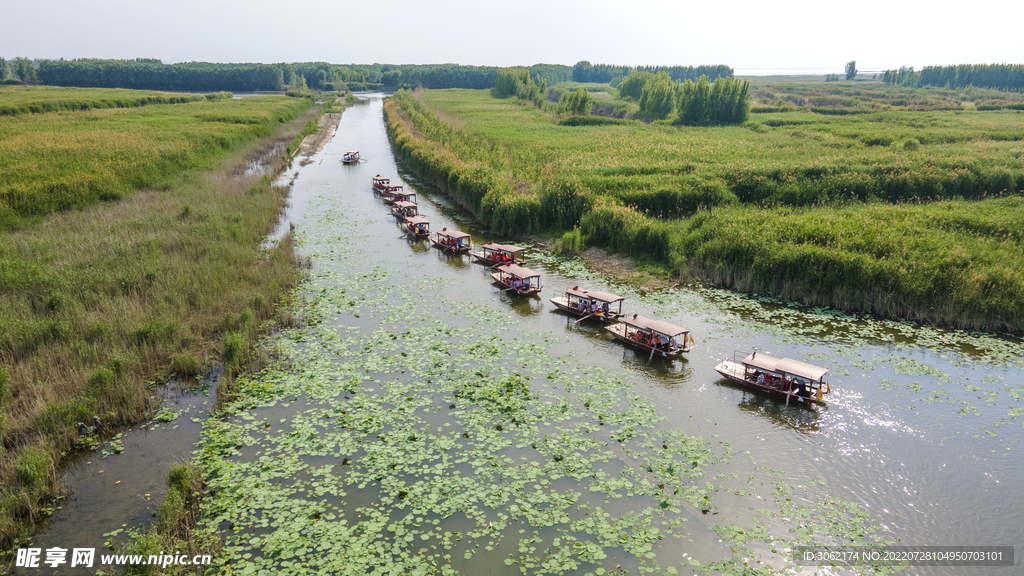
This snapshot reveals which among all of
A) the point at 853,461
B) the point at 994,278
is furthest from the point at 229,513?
the point at 994,278

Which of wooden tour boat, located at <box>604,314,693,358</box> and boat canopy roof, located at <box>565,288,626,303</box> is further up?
boat canopy roof, located at <box>565,288,626,303</box>

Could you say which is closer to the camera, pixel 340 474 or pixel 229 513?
pixel 229 513

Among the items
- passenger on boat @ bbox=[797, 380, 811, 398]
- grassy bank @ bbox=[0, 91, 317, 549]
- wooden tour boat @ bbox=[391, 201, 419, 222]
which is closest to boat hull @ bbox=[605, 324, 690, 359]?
passenger on boat @ bbox=[797, 380, 811, 398]

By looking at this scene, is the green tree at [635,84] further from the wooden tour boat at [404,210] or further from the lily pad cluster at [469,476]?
the lily pad cluster at [469,476]

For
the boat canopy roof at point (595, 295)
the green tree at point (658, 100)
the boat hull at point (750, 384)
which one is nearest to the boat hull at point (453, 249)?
the boat canopy roof at point (595, 295)

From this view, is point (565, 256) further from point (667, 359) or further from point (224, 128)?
point (224, 128)

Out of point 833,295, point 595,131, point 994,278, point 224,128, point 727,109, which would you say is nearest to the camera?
point 994,278

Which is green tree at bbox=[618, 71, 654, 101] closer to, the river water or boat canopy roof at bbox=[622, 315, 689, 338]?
the river water
